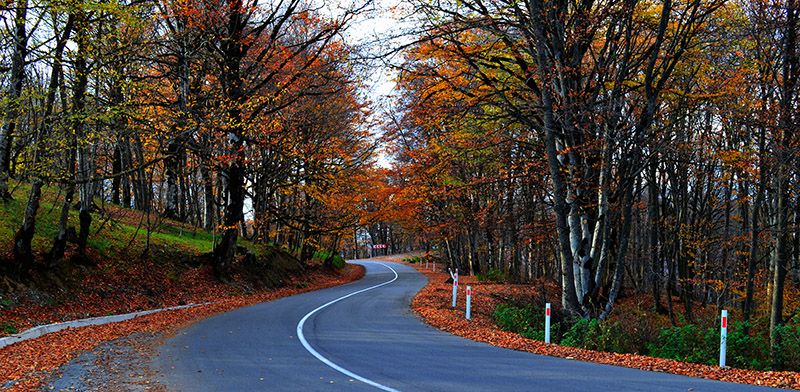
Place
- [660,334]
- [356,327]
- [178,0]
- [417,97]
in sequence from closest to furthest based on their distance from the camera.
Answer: [660,334]
[356,327]
[178,0]
[417,97]

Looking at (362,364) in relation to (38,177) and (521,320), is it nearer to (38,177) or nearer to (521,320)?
(521,320)

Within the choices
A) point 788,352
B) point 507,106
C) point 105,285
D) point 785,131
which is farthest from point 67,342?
point 785,131

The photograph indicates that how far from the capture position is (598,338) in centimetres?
1252

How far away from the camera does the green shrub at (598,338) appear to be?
40.6ft

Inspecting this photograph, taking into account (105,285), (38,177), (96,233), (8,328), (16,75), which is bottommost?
(8,328)

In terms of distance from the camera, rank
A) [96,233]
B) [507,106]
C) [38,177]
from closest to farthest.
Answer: [38,177] → [507,106] → [96,233]

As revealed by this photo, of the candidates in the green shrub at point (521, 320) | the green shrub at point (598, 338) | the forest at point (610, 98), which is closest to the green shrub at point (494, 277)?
the forest at point (610, 98)

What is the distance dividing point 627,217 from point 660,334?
318cm

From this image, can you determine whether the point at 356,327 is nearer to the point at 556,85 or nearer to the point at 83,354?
the point at 83,354

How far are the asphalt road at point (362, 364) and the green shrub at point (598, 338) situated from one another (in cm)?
264

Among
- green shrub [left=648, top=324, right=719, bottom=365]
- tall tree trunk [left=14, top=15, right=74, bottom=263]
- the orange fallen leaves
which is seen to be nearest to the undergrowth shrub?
green shrub [left=648, top=324, right=719, bottom=365]

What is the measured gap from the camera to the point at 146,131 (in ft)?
57.2

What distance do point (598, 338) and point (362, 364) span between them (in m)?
6.01

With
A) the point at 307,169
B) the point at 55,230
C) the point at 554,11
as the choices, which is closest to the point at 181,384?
the point at 554,11
